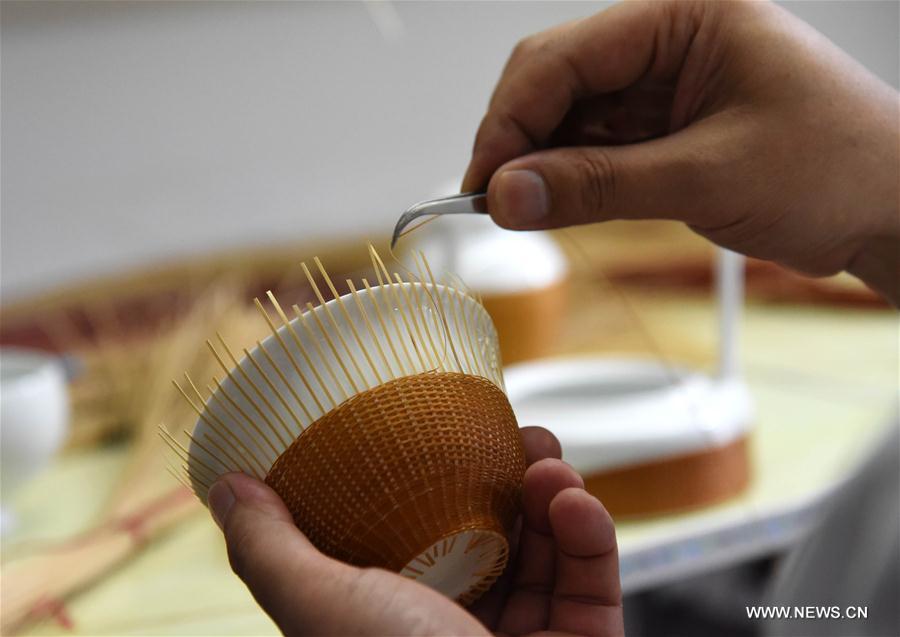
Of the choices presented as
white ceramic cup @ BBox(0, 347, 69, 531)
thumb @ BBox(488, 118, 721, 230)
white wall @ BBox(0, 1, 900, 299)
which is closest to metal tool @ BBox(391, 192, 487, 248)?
thumb @ BBox(488, 118, 721, 230)

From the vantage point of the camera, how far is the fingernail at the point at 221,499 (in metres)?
0.35

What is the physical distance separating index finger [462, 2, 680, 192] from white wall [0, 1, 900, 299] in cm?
74

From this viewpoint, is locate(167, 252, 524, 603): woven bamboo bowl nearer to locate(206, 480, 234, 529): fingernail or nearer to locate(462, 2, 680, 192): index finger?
locate(206, 480, 234, 529): fingernail

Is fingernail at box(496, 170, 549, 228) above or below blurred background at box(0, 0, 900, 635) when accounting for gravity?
above

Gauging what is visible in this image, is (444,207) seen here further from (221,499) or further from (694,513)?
(694,513)

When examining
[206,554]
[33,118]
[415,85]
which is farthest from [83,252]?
[206,554]

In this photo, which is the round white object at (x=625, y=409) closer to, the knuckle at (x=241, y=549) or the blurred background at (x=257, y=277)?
the blurred background at (x=257, y=277)

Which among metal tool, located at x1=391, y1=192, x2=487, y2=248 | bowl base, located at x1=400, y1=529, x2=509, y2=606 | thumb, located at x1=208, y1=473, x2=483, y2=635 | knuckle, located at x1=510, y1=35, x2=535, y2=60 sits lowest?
bowl base, located at x1=400, y1=529, x2=509, y2=606

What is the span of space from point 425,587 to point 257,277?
93cm

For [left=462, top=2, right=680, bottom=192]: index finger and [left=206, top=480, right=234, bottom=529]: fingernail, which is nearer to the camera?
[left=206, top=480, right=234, bottom=529]: fingernail

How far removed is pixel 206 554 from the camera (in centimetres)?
70

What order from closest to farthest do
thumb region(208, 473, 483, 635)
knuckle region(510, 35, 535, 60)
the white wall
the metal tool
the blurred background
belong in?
thumb region(208, 473, 483, 635) < the metal tool < knuckle region(510, 35, 535, 60) < the blurred background < the white wall

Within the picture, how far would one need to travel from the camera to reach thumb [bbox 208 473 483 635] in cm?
32

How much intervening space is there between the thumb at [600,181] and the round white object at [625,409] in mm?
229
